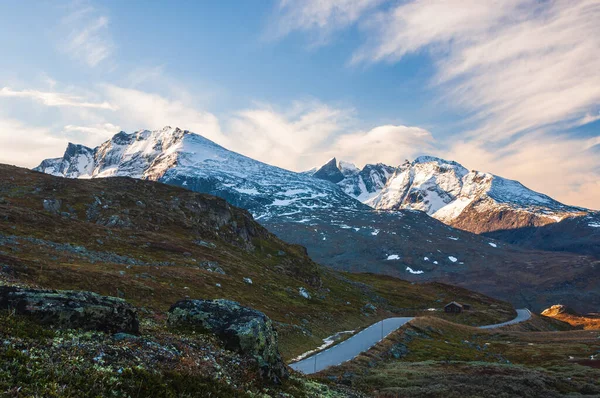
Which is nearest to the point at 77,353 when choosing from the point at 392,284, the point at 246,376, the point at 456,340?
the point at 246,376

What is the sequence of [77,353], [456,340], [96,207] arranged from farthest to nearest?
[96,207]
[456,340]
[77,353]

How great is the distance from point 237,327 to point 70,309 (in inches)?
307

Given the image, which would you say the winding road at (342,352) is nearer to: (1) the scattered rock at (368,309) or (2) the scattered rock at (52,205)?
(1) the scattered rock at (368,309)

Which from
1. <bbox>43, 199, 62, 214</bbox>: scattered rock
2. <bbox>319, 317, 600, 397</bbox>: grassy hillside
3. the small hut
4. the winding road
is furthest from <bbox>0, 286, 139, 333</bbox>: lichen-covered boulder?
the small hut

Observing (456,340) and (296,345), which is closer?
(296,345)

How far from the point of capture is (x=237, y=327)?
19453 mm

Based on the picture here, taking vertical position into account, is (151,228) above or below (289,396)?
above

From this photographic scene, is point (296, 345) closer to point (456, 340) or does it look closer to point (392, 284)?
point (456, 340)

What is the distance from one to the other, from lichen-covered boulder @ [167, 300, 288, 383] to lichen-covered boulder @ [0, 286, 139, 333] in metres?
4.18

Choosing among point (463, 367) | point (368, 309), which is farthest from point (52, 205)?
point (463, 367)

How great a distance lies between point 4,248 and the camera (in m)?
52.8

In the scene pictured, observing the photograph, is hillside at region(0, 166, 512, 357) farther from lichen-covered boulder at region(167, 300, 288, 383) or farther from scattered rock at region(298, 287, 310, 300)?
lichen-covered boulder at region(167, 300, 288, 383)

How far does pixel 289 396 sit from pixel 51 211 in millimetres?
96708

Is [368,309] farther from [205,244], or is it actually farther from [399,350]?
[399,350]
